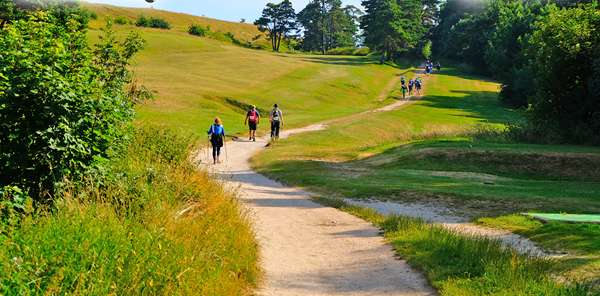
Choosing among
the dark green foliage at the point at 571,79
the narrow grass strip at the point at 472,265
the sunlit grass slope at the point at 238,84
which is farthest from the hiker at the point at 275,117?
the narrow grass strip at the point at 472,265

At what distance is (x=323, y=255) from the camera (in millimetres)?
7891

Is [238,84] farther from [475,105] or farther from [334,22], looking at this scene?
[334,22]

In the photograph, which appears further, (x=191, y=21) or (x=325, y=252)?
(x=191, y=21)

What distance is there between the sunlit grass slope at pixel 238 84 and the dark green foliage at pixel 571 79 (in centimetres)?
1694

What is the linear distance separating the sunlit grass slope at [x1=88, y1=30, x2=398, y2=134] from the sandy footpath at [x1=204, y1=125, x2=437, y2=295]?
47.1 feet

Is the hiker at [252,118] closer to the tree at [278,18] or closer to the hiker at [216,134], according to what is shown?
the hiker at [216,134]

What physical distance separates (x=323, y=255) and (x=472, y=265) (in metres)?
2.49

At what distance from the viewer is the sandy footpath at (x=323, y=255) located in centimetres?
632

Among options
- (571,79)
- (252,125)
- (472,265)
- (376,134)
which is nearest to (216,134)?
(252,125)

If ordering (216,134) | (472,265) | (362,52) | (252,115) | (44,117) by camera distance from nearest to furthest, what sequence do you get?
(44,117) < (472,265) < (216,134) < (252,115) < (362,52)

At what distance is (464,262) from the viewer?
21.6ft

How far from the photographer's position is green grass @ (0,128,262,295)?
425cm

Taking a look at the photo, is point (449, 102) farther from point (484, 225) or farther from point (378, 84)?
point (484, 225)

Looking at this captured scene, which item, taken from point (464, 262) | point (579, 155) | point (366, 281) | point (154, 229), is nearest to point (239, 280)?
point (154, 229)
